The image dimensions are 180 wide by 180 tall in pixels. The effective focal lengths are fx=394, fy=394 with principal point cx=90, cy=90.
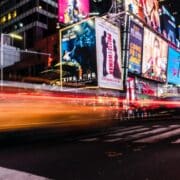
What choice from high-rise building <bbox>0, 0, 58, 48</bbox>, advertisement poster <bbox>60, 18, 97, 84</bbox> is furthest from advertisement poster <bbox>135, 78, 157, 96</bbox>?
high-rise building <bbox>0, 0, 58, 48</bbox>

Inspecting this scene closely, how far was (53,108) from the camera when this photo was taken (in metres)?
18.6

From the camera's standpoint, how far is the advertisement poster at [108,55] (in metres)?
48.1

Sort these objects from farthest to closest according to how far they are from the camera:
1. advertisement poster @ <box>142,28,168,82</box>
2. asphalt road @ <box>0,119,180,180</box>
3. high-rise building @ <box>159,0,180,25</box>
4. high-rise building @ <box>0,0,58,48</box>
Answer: high-rise building @ <box>159,0,180,25</box> → high-rise building @ <box>0,0,58,48</box> → advertisement poster @ <box>142,28,168,82</box> → asphalt road @ <box>0,119,180,180</box>

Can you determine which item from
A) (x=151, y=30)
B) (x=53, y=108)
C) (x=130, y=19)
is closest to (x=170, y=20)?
(x=151, y=30)

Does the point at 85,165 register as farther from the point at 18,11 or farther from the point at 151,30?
the point at 18,11

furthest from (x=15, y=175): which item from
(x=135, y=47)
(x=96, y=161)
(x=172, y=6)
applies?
(x=172, y=6)

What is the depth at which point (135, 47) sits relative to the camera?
177 ft

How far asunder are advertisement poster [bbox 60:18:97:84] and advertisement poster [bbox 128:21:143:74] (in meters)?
6.68

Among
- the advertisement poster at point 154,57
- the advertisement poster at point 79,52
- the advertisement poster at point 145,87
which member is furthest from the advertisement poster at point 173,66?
the advertisement poster at point 79,52

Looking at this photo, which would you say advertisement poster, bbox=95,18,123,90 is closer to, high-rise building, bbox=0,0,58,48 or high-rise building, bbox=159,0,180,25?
high-rise building, bbox=0,0,58,48

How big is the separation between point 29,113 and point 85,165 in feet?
26.4

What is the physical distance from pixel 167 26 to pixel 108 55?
25295 millimetres

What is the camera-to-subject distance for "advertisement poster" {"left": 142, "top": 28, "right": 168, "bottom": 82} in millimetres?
58188

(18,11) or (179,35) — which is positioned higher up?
(18,11)
